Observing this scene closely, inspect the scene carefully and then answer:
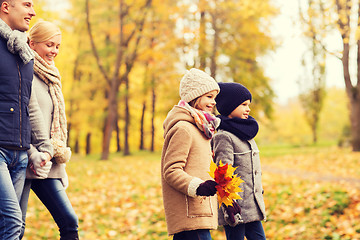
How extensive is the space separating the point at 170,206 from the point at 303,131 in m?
55.5

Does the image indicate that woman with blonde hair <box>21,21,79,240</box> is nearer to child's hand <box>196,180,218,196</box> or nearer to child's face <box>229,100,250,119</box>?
child's hand <box>196,180,218,196</box>

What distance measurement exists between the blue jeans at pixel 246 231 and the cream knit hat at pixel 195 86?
1.19m

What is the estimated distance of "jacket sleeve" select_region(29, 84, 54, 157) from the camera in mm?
2941

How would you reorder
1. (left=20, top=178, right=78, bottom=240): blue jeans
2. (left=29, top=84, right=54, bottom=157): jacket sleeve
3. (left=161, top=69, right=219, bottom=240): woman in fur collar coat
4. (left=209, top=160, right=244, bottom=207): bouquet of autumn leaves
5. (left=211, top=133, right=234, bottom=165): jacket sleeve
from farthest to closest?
(left=211, top=133, right=234, bottom=165): jacket sleeve → (left=20, top=178, right=78, bottom=240): blue jeans → (left=29, top=84, right=54, bottom=157): jacket sleeve → (left=161, top=69, right=219, bottom=240): woman in fur collar coat → (left=209, top=160, right=244, bottom=207): bouquet of autumn leaves

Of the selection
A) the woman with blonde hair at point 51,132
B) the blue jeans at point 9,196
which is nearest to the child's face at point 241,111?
the woman with blonde hair at point 51,132

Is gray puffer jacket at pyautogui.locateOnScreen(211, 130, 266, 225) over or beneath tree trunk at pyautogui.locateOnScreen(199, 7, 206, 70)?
beneath

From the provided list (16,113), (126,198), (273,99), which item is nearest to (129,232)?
(126,198)

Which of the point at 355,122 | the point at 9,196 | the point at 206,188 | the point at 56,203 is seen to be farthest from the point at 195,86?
the point at 355,122

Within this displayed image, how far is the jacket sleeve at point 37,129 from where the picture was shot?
9.65ft

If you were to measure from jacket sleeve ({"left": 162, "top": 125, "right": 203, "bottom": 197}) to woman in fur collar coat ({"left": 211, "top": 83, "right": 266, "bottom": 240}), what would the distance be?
614 mm

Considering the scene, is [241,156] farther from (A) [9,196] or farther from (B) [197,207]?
(A) [9,196]

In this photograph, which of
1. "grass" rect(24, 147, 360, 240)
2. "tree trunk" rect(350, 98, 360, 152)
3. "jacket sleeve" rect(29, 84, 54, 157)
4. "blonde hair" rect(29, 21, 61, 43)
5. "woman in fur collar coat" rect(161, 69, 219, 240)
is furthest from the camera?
"tree trunk" rect(350, 98, 360, 152)

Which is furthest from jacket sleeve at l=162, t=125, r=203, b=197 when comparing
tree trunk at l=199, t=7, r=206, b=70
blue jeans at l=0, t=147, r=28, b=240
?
tree trunk at l=199, t=7, r=206, b=70

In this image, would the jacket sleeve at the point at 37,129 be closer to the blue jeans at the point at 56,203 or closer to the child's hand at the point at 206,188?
the blue jeans at the point at 56,203
